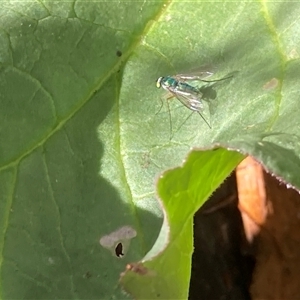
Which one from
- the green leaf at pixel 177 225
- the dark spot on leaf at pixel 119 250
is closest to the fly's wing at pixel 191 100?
the green leaf at pixel 177 225

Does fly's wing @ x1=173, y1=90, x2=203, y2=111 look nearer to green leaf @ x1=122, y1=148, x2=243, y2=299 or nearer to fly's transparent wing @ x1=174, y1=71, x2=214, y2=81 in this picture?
fly's transparent wing @ x1=174, y1=71, x2=214, y2=81

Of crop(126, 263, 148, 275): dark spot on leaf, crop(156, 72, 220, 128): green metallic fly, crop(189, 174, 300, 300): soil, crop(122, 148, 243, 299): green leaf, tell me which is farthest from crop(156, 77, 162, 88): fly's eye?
crop(189, 174, 300, 300): soil

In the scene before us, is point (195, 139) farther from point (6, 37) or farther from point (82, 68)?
point (6, 37)

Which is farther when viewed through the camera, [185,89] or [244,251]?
[244,251]

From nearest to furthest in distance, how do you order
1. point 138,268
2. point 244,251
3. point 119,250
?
1. point 138,268
2. point 119,250
3. point 244,251

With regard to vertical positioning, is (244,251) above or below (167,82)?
below

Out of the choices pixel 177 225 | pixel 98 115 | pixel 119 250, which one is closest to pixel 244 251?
pixel 119 250

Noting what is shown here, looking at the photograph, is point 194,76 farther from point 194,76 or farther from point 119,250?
point 119,250

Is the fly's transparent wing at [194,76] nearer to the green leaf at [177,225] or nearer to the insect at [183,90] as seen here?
the insect at [183,90]
